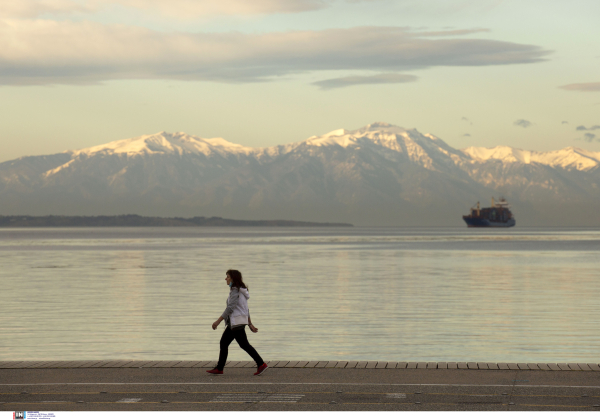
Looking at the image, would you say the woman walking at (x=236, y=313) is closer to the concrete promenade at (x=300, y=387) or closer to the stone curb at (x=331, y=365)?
the concrete promenade at (x=300, y=387)

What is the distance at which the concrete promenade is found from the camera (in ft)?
41.4

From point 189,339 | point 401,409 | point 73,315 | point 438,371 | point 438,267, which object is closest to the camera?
point 401,409

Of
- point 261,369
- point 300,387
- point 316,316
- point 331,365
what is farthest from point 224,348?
point 316,316

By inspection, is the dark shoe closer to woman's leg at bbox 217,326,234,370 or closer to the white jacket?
woman's leg at bbox 217,326,234,370

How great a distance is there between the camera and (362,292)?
156 ft

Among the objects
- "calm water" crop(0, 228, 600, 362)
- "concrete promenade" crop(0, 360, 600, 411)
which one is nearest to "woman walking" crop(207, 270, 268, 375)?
"concrete promenade" crop(0, 360, 600, 411)

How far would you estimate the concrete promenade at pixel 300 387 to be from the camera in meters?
12.6

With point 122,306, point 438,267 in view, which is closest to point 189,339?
point 122,306

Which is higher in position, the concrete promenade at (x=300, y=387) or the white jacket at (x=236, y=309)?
the white jacket at (x=236, y=309)

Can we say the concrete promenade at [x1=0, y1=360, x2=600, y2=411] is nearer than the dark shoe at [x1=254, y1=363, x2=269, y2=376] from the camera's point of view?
Yes

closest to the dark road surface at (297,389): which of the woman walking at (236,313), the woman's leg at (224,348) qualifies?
the woman's leg at (224,348)

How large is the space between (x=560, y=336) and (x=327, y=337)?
8346 mm

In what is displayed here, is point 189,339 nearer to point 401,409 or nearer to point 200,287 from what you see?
point 401,409

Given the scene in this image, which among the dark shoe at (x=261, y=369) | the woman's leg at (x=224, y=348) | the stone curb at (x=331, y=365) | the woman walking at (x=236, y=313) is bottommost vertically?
the stone curb at (x=331, y=365)
